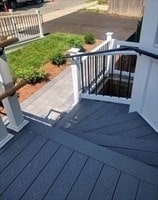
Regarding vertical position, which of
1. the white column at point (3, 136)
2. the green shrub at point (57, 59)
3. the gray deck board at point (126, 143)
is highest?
the white column at point (3, 136)

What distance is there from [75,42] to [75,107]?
3.97m

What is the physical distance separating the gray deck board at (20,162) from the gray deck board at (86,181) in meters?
0.49

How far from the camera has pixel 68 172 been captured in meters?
1.65

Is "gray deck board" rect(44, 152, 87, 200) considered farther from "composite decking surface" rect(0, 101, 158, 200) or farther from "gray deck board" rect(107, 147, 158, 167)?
"gray deck board" rect(107, 147, 158, 167)

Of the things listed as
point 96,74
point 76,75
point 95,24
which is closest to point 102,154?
point 76,75

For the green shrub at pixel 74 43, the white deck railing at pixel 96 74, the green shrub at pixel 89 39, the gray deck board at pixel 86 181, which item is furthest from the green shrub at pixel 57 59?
the gray deck board at pixel 86 181

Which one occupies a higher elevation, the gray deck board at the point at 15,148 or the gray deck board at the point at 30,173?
the gray deck board at the point at 15,148

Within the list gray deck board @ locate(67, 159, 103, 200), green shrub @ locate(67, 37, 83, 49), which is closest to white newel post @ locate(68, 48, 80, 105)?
gray deck board @ locate(67, 159, 103, 200)

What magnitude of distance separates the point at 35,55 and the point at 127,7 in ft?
24.8

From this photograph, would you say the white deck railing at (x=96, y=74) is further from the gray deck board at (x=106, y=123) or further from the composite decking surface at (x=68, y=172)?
the composite decking surface at (x=68, y=172)

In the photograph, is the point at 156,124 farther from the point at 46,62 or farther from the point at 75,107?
the point at 46,62

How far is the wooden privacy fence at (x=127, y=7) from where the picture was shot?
10.8m

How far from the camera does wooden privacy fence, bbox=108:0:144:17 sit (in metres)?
10.8

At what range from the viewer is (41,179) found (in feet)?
5.28
